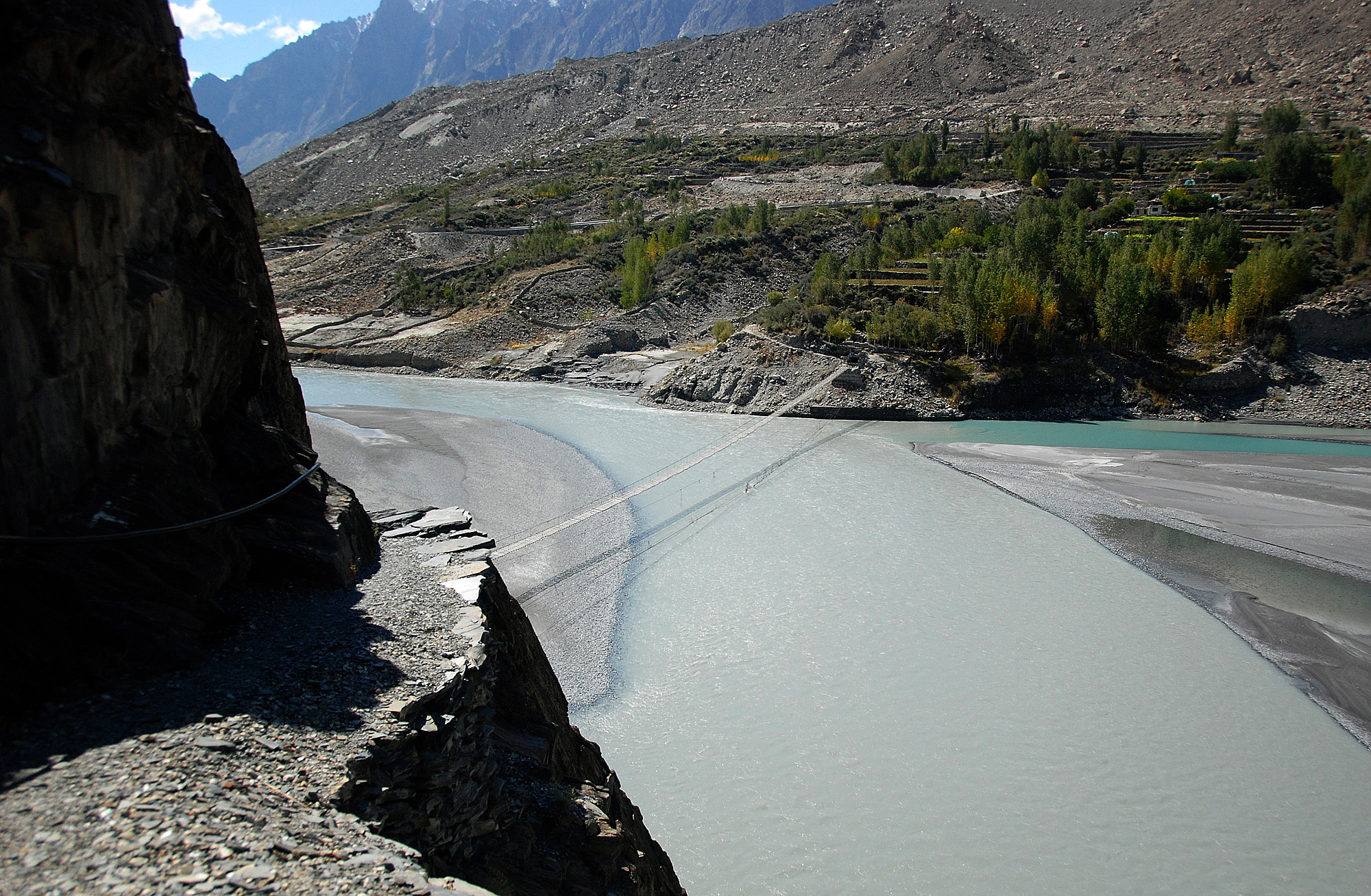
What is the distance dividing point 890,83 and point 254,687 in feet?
432

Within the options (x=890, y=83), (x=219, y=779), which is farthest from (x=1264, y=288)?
(x=890, y=83)

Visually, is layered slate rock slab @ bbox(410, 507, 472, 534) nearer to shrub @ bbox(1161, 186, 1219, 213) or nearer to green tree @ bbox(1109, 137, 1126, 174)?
shrub @ bbox(1161, 186, 1219, 213)

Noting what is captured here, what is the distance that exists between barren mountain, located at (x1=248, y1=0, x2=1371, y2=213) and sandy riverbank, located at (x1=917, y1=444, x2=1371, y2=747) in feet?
256

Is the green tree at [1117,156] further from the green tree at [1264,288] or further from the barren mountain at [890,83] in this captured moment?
the green tree at [1264,288]

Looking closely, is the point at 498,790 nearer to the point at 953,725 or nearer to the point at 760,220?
the point at 953,725

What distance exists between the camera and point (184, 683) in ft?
22.3

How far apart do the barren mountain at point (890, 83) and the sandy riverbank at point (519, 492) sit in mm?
91222

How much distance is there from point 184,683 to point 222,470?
11.8 feet

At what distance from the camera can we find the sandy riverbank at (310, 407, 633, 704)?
603 inches

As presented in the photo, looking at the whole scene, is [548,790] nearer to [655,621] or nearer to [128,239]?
[128,239]

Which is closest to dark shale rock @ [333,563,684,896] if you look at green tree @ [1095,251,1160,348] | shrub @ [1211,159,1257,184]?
green tree @ [1095,251,1160,348]

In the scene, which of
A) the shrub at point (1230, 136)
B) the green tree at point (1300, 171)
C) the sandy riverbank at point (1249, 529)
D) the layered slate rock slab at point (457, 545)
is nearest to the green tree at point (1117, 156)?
the shrub at point (1230, 136)

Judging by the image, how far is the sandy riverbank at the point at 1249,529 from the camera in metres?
14.8

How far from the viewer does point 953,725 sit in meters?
12.4
